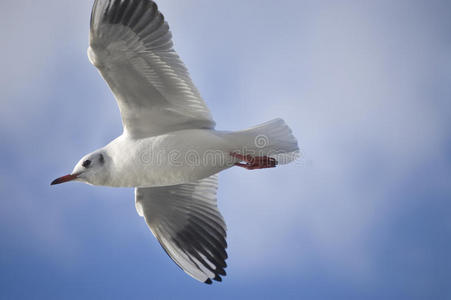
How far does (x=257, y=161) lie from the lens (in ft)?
11.9

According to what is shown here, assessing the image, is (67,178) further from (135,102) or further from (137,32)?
(137,32)

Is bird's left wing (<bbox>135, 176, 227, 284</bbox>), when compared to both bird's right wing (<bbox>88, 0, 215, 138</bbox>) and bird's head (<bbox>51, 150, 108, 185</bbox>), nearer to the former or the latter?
bird's head (<bbox>51, 150, 108, 185</bbox>)

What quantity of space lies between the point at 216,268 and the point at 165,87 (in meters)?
1.40

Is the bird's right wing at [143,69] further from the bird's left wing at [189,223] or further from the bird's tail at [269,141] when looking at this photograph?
the bird's left wing at [189,223]

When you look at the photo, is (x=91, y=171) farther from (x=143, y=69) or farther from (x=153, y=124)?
(x=143, y=69)

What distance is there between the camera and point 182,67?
3484 millimetres

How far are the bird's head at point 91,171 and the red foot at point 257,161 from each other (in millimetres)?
857

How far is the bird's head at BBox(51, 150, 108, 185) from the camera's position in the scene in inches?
143

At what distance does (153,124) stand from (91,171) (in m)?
0.51

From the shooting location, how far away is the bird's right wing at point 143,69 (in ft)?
10.8

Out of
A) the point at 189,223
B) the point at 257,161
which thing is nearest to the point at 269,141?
the point at 257,161

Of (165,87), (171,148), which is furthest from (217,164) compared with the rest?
(165,87)

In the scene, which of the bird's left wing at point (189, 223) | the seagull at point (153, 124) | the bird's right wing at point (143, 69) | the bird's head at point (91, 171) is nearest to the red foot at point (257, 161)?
the seagull at point (153, 124)

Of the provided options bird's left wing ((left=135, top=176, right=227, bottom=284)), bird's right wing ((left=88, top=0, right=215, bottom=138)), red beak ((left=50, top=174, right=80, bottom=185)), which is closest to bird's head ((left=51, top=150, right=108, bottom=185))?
red beak ((left=50, top=174, right=80, bottom=185))
